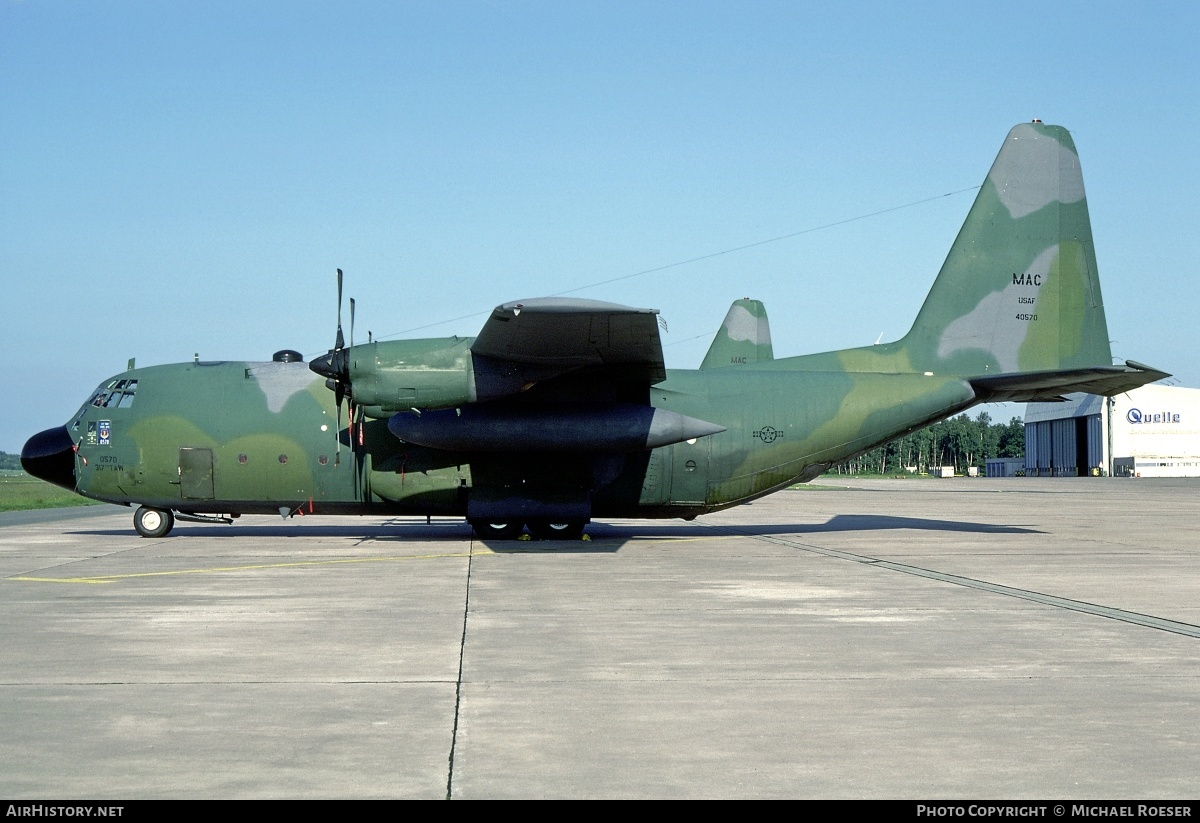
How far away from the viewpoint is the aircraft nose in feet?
65.4

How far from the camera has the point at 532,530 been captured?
20.3 m

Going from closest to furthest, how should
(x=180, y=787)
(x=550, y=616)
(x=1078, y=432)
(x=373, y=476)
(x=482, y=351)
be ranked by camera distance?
1. (x=180, y=787)
2. (x=550, y=616)
3. (x=482, y=351)
4. (x=373, y=476)
5. (x=1078, y=432)

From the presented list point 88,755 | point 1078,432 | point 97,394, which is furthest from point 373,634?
point 1078,432

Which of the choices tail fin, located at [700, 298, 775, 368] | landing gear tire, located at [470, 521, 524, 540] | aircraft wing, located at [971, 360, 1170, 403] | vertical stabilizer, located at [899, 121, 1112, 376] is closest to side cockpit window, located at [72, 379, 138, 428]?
landing gear tire, located at [470, 521, 524, 540]

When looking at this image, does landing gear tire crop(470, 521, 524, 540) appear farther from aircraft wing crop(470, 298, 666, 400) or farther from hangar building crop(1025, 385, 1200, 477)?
hangar building crop(1025, 385, 1200, 477)

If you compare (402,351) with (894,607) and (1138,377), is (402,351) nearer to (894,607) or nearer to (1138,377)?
(894,607)

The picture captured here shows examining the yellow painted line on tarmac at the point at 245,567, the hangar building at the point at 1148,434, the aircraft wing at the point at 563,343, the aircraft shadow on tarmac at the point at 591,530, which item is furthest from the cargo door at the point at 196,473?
the hangar building at the point at 1148,434

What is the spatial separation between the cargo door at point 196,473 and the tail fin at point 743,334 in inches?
769

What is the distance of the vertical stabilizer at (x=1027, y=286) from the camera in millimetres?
20656

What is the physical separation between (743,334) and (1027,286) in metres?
15.3

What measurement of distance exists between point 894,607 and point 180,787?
797cm

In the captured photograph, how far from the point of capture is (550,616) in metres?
10.6

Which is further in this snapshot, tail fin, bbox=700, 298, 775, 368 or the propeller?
tail fin, bbox=700, 298, 775, 368

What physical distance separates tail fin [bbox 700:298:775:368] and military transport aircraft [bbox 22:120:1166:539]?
1412 cm
